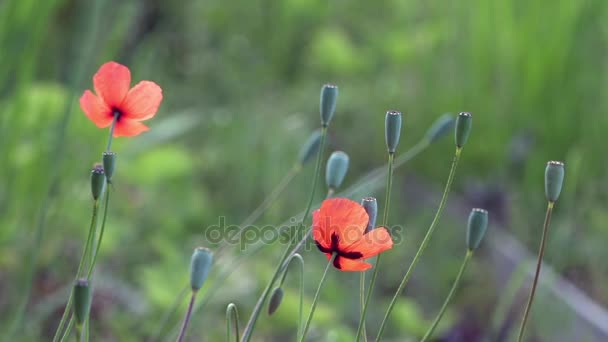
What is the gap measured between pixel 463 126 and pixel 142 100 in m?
0.27

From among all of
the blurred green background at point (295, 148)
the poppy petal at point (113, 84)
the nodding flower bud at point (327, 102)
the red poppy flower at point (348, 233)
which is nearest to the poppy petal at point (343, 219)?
the red poppy flower at point (348, 233)

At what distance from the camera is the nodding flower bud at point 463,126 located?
62 cm

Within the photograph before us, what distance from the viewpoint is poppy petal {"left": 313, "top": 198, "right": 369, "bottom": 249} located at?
0.60 meters

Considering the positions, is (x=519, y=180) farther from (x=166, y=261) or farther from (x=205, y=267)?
(x=205, y=267)

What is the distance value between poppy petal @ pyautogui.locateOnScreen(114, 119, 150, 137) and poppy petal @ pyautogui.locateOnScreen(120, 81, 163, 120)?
0.01m

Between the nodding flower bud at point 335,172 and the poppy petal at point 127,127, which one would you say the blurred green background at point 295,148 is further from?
the nodding flower bud at point 335,172

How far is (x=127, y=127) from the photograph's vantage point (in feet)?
2.33

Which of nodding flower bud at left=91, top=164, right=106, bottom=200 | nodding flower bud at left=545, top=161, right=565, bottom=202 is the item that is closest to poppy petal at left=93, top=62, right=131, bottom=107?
nodding flower bud at left=91, top=164, right=106, bottom=200

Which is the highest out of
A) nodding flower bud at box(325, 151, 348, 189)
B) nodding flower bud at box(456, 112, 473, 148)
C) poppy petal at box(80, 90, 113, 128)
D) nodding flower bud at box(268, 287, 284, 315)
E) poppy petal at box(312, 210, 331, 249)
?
poppy petal at box(80, 90, 113, 128)

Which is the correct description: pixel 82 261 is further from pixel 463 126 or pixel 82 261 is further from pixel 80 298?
pixel 463 126

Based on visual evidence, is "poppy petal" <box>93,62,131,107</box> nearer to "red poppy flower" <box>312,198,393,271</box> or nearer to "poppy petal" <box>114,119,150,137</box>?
"poppy petal" <box>114,119,150,137</box>

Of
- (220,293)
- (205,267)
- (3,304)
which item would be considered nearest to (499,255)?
(220,293)

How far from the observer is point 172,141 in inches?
86.2

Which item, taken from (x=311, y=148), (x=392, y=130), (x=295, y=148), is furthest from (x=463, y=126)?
(x=295, y=148)
